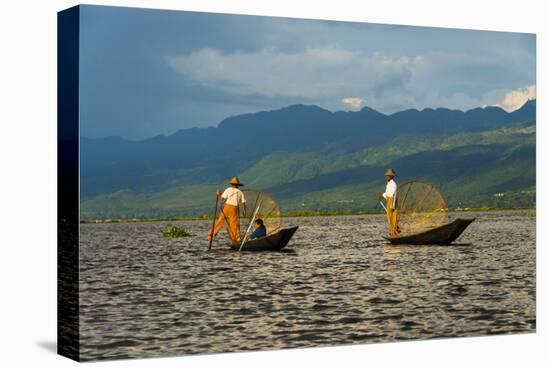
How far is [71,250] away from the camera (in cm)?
1482

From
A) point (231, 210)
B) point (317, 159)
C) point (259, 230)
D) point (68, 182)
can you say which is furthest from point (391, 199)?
point (68, 182)

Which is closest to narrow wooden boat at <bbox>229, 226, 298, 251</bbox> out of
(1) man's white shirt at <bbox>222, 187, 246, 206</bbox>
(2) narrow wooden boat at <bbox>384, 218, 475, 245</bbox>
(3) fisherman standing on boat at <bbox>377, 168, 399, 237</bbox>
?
(1) man's white shirt at <bbox>222, 187, 246, 206</bbox>

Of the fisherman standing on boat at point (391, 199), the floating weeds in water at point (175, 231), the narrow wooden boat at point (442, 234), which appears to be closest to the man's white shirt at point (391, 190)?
the fisherman standing on boat at point (391, 199)

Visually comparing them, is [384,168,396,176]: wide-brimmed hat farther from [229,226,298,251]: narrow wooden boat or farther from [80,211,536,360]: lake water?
[229,226,298,251]: narrow wooden boat

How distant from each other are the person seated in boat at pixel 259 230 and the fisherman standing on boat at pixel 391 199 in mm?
1761

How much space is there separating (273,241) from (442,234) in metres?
2.84

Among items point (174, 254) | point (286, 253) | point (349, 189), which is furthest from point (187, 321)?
point (349, 189)

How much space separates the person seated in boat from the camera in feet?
55.4

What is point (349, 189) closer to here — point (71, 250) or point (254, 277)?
point (254, 277)

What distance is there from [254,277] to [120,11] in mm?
4048

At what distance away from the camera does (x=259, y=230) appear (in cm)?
1694

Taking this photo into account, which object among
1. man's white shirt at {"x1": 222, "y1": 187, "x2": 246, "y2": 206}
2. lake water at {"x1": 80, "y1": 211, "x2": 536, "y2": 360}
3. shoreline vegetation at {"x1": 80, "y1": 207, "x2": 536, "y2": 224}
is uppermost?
man's white shirt at {"x1": 222, "y1": 187, "x2": 246, "y2": 206}

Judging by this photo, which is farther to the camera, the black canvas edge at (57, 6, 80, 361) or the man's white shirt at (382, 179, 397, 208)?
the man's white shirt at (382, 179, 397, 208)

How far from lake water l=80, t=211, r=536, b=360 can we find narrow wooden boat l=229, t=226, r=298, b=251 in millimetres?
101
